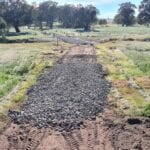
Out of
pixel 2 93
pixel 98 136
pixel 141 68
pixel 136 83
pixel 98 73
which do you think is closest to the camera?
pixel 98 136

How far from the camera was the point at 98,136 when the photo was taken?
2048cm

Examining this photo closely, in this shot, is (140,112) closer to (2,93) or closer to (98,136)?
(98,136)

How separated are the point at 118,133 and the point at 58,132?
2746 mm

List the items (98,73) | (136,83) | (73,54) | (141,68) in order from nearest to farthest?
(136,83)
(98,73)
(141,68)
(73,54)

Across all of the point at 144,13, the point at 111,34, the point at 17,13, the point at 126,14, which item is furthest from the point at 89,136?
the point at 126,14

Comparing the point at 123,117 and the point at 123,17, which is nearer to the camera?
the point at 123,117

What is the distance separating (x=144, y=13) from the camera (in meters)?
154

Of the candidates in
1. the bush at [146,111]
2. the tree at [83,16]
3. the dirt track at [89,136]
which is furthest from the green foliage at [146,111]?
the tree at [83,16]

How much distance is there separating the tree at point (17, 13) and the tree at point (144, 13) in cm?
3773

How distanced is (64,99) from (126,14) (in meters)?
168

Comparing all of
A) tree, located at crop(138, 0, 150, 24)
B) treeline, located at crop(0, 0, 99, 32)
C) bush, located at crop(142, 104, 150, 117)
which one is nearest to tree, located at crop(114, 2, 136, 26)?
treeline, located at crop(0, 0, 99, 32)

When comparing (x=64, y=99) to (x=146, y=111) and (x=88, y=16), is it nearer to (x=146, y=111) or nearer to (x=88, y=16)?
(x=146, y=111)

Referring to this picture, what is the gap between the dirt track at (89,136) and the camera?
62.5 ft

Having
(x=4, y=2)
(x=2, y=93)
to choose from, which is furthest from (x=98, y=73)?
(x=4, y=2)
